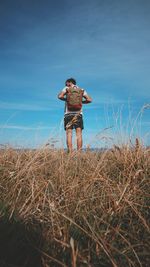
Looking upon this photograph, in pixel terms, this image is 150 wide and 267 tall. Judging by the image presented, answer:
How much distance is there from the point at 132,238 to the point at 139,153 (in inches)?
61.3

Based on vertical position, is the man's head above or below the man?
above

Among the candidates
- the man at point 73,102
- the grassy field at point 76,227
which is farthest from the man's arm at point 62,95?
the grassy field at point 76,227

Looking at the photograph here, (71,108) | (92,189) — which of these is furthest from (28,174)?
(71,108)

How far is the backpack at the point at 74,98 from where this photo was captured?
24.8 ft

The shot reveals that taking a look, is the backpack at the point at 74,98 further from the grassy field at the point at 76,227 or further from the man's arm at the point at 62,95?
the grassy field at the point at 76,227

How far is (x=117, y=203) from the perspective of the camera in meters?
2.35

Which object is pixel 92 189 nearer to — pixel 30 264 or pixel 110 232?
pixel 110 232

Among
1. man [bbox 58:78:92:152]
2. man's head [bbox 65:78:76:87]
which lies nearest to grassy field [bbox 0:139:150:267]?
man [bbox 58:78:92:152]

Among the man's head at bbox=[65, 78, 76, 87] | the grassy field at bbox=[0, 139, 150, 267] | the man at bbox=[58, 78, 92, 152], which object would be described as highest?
the man's head at bbox=[65, 78, 76, 87]

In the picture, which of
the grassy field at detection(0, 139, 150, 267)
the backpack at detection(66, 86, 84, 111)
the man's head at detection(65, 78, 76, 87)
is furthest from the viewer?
the man's head at detection(65, 78, 76, 87)

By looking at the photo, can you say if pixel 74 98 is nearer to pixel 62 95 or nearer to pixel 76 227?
pixel 62 95

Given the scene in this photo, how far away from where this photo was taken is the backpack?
7.55 metres

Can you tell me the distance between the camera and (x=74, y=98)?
24.8 ft

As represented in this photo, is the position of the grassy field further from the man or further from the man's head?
the man's head
